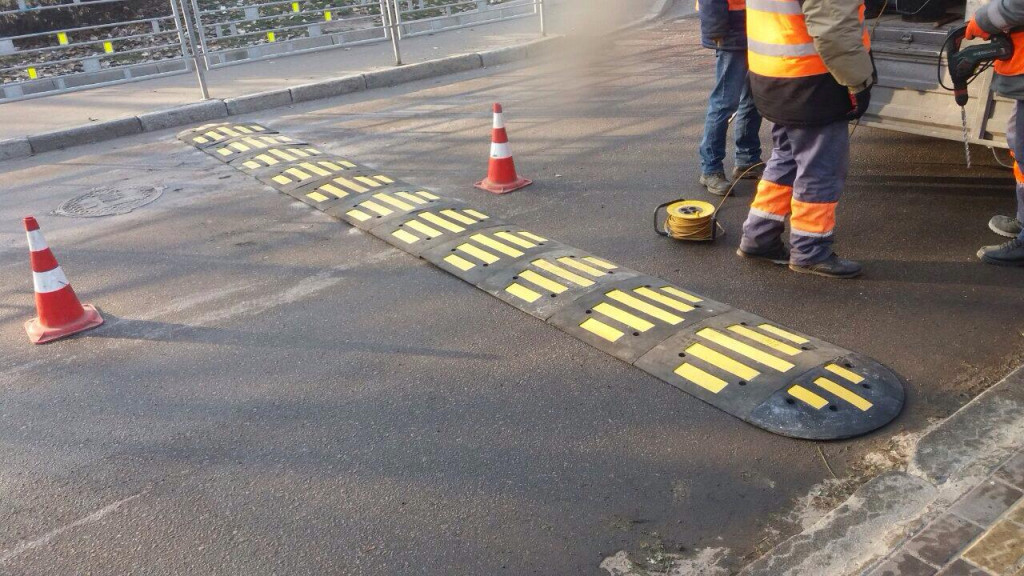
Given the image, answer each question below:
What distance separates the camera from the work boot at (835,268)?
179 inches

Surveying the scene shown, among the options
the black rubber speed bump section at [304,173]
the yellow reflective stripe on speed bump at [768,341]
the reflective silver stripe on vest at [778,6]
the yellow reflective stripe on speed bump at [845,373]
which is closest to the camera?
the yellow reflective stripe on speed bump at [845,373]

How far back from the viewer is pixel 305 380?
154 inches

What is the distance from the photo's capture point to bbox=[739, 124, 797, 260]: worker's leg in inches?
180

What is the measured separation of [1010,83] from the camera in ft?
14.0

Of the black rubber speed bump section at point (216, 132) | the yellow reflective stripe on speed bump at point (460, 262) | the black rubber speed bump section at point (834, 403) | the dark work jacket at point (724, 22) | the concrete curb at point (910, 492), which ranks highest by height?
the dark work jacket at point (724, 22)

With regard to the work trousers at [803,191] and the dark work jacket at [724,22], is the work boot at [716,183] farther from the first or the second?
the work trousers at [803,191]

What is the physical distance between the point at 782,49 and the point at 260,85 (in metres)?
8.19

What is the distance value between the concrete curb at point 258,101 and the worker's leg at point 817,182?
24.4 feet

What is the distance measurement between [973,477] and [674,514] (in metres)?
1.11

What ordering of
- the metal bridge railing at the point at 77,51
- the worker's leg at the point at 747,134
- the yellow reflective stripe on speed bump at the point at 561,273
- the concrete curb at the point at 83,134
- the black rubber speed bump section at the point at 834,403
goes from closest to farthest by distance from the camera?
the black rubber speed bump section at the point at 834,403, the yellow reflective stripe on speed bump at the point at 561,273, the worker's leg at the point at 747,134, the concrete curb at the point at 83,134, the metal bridge railing at the point at 77,51

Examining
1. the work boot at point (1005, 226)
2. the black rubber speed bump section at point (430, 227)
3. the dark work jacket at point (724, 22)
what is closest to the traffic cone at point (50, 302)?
the black rubber speed bump section at point (430, 227)

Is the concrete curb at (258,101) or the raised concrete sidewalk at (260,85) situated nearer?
the concrete curb at (258,101)

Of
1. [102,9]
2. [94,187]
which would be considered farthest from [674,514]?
[102,9]

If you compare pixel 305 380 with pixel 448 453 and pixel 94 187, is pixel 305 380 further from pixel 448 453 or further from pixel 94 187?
pixel 94 187
